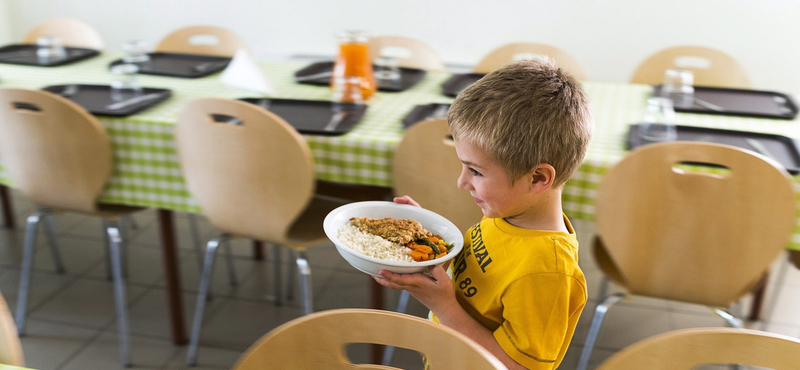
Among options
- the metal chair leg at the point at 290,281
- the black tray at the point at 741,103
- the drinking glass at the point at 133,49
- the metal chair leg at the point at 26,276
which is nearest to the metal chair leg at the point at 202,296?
the metal chair leg at the point at 290,281

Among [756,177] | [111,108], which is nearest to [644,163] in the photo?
[756,177]

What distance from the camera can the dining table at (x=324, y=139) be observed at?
1651mm

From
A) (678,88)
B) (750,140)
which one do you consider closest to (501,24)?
(678,88)

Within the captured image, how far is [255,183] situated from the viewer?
1.66 metres

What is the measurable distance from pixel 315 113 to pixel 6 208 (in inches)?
63.8

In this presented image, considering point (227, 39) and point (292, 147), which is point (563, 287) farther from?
point (227, 39)

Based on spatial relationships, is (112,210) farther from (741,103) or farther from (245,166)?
(741,103)

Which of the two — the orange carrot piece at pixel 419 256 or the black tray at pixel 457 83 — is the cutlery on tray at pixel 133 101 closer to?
the black tray at pixel 457 83

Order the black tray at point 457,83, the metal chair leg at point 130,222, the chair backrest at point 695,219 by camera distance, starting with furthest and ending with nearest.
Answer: the metal chair leg at point 130,222 < the black tray at point 457,83 < the chair backrest at point 695,219

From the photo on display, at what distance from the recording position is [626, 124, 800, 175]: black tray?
5.07 feet

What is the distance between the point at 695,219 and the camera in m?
1.43

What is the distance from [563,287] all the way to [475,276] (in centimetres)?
15

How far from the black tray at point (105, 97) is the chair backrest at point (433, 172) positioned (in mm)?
767

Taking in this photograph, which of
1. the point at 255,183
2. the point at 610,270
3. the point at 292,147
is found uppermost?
the point at 292,147
